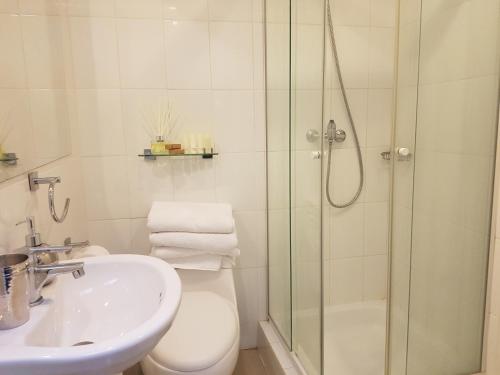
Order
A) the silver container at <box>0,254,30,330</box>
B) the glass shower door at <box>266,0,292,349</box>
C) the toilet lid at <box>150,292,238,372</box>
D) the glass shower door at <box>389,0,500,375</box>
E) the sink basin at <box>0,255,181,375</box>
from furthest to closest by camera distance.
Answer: the glass shower door at <box>266,0,292,349</box> → the toilet lid at <box>150,292,238,372</box> → the glass shower door at <box>389,0,500,375</box> → the silver container at <box>0,254,30,330</box> → the sink basin at <box>0,255,181,375</box>

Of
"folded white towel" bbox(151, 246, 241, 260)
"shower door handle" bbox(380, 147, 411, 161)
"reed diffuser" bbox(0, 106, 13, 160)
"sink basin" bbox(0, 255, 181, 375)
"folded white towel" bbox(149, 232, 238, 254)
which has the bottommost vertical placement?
"folded white towel" bbox(151, 246, 241, 260)

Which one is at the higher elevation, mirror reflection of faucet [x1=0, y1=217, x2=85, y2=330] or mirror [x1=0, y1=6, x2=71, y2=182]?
mirror [x1=0, y1=6, x2=71, y2=182]

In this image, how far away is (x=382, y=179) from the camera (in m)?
2.16

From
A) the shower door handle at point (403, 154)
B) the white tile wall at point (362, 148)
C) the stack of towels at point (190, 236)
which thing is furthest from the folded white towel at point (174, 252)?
the shower door handle at point (403, 154)

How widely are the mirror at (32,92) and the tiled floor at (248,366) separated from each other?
43.7 inches

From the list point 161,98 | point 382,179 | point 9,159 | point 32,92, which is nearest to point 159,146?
point 161,98

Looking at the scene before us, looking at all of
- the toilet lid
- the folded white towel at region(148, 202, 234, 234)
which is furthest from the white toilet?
the folded white towel at region(148, 202, 234, 234)

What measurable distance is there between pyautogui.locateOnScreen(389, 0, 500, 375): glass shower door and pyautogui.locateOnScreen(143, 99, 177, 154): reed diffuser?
110cm

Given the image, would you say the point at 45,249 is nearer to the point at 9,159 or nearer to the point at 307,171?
the point at 9,159

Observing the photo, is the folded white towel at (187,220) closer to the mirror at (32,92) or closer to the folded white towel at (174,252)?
the folded white towel at (174,252)

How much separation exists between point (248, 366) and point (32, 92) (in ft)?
5.32

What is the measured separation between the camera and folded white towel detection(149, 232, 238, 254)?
1805 millimetres

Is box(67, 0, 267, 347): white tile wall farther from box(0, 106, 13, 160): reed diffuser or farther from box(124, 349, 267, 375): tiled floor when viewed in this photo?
box(0, 106, 13, 160): reed diffuser

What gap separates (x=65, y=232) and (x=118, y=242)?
40cm
